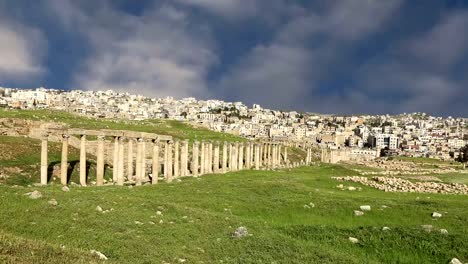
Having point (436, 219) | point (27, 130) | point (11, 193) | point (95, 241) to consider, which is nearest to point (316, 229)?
point (436, 219)

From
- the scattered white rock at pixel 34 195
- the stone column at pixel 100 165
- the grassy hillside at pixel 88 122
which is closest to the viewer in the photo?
the scattered white rock at pixel 34 195

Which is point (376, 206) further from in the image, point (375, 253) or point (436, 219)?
point (375, 253)

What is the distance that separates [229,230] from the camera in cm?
1950

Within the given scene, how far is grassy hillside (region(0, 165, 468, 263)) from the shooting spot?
15.8 metres

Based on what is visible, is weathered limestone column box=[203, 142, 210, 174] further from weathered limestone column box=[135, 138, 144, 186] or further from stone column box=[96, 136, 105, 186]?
stone column box=[96, 136, 105, 186]

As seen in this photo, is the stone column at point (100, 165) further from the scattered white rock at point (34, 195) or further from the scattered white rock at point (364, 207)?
the scattered white rock at point (364, 207)

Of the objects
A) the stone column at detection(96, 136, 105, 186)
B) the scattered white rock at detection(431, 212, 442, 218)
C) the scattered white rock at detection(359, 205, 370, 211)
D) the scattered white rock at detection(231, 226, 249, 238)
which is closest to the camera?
the scattered white rock at detection(231, 226, 249, 238)

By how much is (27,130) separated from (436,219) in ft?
171

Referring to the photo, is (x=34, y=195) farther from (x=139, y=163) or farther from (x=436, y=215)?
(x=436, y=215)

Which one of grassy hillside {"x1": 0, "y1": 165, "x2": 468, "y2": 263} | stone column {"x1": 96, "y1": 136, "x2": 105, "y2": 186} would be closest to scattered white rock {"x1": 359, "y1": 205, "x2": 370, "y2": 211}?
grassy hillside {"x1": 0, "y1": 165, "x2": 468, "y2": 263}

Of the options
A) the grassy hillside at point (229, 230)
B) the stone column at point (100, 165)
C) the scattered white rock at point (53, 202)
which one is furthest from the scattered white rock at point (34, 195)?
the stone column at point (100, 165)

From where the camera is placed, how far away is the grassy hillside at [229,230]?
15.8m

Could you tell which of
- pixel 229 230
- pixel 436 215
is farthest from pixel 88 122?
pixel 436 215

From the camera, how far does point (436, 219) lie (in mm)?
23531
